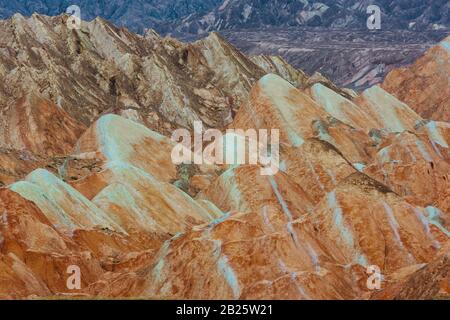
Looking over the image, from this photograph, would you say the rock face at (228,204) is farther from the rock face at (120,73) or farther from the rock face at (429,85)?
the rock face at (429,85)

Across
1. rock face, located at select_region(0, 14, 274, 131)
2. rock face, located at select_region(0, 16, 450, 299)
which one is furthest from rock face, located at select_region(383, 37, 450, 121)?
rock face, located at select_region(0, 16, 450, 299)

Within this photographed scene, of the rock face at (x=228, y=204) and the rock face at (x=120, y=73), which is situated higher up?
the rock face at (x=120, y=73)

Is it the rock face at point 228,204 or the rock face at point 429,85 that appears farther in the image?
the rock face at point 429,85

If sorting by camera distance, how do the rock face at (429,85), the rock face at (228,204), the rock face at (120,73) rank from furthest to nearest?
the rock face at (429,85) < the rock face at (120,73) < the rock face at (228,204)

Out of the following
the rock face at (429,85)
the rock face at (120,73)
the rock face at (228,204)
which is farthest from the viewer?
the rock face at (429,85)

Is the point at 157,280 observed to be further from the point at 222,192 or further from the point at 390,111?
the point at 390,111

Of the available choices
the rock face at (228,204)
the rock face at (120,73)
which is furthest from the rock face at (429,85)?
the rock face at (228,204)

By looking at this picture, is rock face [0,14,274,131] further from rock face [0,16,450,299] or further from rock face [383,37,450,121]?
rock face [383,37,450,121]
